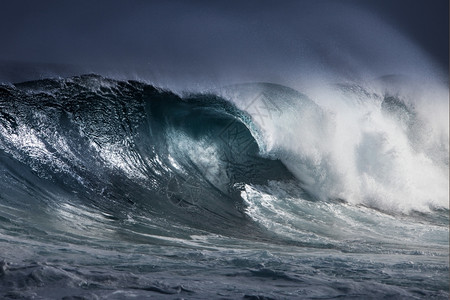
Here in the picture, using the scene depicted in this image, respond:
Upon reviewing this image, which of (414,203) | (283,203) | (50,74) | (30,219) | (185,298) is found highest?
(50,74)

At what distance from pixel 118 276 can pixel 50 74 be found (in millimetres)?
5502

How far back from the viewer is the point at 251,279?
2.96 metres

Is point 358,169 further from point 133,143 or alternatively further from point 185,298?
point 185,298

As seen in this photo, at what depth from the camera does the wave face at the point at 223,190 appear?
9.84 ft

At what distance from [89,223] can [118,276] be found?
1897 millimetres

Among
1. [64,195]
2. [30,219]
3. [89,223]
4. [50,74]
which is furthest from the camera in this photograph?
[50,74]

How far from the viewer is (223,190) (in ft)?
22.6

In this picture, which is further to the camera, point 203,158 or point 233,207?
point 203,158

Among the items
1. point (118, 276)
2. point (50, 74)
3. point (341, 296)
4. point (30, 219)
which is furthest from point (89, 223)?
point (50, 74)

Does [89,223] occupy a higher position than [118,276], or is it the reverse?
[89,223]

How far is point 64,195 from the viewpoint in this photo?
17.1 ft

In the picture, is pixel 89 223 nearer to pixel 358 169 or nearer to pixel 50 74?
pixel 50 74

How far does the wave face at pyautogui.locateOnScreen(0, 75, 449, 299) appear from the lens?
300 centimetres

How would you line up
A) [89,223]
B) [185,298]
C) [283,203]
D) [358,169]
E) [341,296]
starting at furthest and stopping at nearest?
[358,169] → [283,203] → [89,223] → [341,296] → [185,298]
